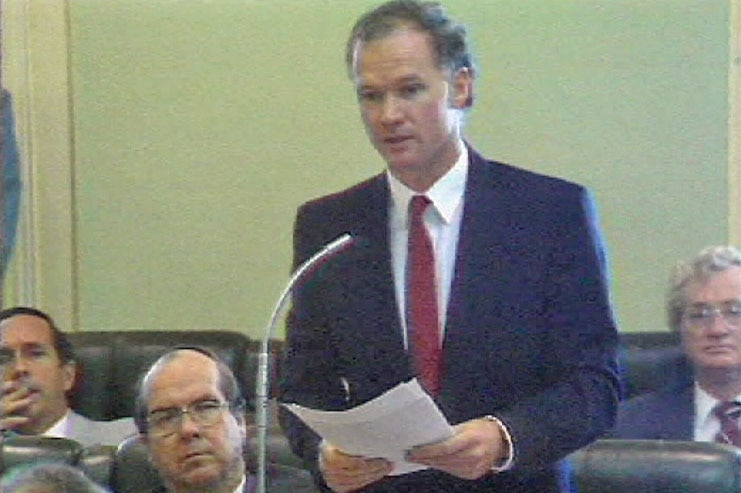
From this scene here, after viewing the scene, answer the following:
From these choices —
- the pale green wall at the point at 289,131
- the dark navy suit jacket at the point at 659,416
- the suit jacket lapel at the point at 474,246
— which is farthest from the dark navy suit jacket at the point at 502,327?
the pale green wall at the point at 289,131

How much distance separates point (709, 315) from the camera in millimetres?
3475

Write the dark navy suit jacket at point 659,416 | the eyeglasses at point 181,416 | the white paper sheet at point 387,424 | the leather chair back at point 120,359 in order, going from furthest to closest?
the leather chair back at point 120,359
the dark navy suit jacket at point 659,416
the eyeglasses at point 181,416
the white paper sheet at point 387,424

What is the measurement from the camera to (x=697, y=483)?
7.76ft

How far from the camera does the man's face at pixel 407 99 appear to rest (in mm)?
1739

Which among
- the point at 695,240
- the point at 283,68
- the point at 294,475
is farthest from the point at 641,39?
the point at 294,475

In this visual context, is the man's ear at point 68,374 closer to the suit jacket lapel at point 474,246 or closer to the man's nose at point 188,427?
the man's nose at point 188,427

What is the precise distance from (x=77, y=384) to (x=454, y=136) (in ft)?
8.46

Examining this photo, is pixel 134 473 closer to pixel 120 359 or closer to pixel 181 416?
pixel 181 416

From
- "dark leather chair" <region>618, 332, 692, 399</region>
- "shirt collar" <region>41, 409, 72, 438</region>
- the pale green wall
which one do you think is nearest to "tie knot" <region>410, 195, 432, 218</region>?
"dark leather chair" <region>618, 332, 692, 399</region>

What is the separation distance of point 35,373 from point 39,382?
0.03 m

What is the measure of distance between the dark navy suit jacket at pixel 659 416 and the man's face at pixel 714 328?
0.29 feet

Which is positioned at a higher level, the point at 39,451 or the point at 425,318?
the point at 425,318

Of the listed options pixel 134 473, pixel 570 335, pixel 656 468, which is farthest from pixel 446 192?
pixel 134 473

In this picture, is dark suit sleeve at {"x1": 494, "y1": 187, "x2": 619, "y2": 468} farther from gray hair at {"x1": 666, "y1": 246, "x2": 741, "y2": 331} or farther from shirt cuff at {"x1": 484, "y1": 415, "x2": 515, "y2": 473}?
gray hair at {"x1": 666, "y1": 246, "x2": 741, "y2": 331}
